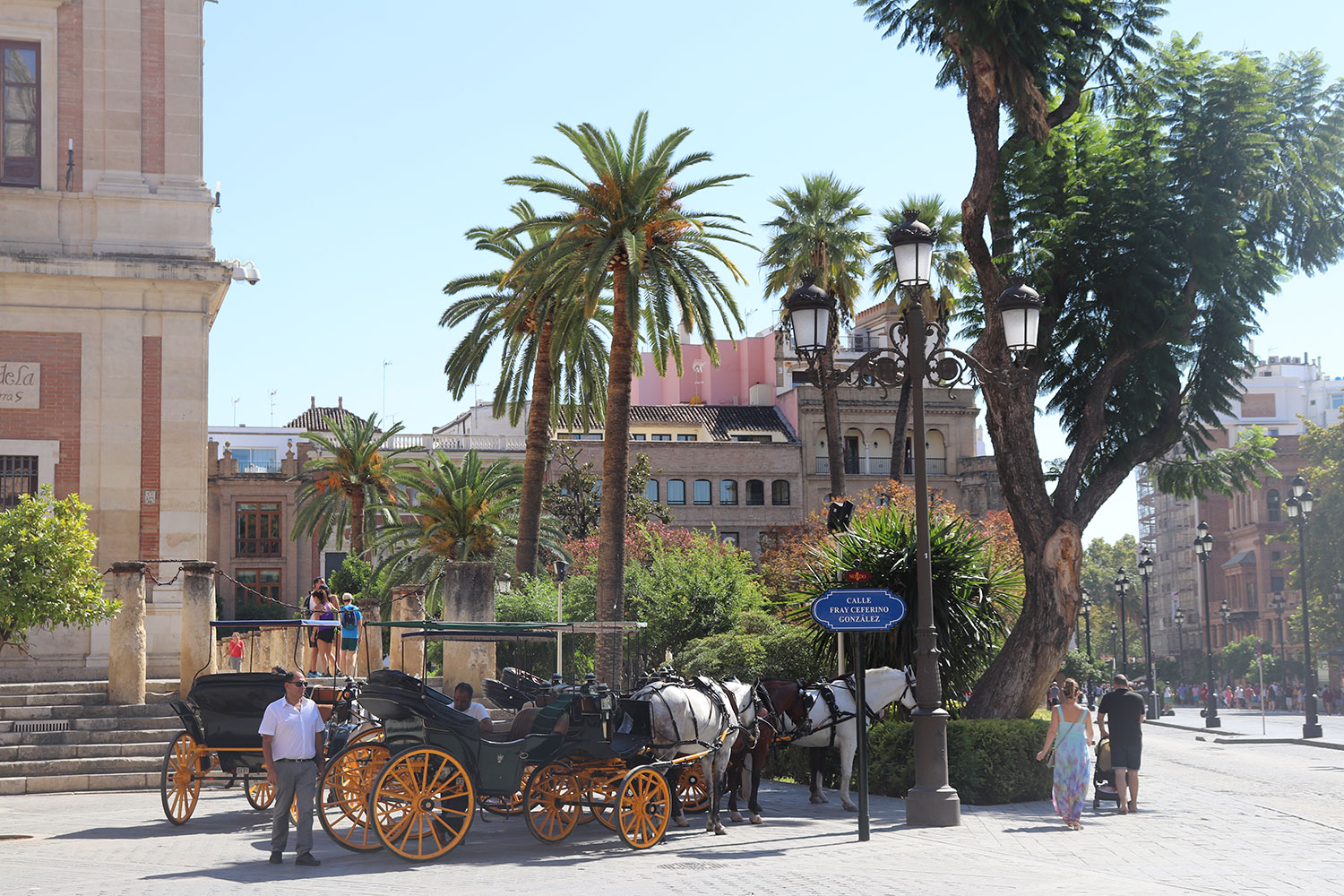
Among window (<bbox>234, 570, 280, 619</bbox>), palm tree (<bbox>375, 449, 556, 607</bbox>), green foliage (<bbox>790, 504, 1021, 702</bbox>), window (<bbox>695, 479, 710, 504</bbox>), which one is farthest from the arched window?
green foliage (<bbox>790, 504, 1021, 702</bbox>)

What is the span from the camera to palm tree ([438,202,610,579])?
102 feet

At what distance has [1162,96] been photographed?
70.8 feet

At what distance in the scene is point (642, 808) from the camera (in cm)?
1328

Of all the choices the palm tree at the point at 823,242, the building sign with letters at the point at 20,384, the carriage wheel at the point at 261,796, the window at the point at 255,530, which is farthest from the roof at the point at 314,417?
the carriage wheel at the point at 261,796

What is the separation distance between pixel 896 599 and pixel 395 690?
5080mm

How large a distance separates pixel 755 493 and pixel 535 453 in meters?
38.6

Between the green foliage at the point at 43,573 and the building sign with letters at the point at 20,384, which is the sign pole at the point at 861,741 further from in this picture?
the building sign with letters at the point at 20,384

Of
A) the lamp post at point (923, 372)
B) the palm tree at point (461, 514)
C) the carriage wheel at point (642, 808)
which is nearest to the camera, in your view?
the carriage wheel at point (642, 808)

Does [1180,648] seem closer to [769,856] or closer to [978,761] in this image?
[978,761]

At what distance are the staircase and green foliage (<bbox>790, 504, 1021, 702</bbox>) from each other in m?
10.3

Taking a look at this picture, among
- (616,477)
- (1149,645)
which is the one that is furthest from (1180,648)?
(616,477)

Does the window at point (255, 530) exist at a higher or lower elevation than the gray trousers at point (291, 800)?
higher

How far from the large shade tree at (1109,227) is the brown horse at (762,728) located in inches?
165

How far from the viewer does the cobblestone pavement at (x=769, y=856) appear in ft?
36.3
